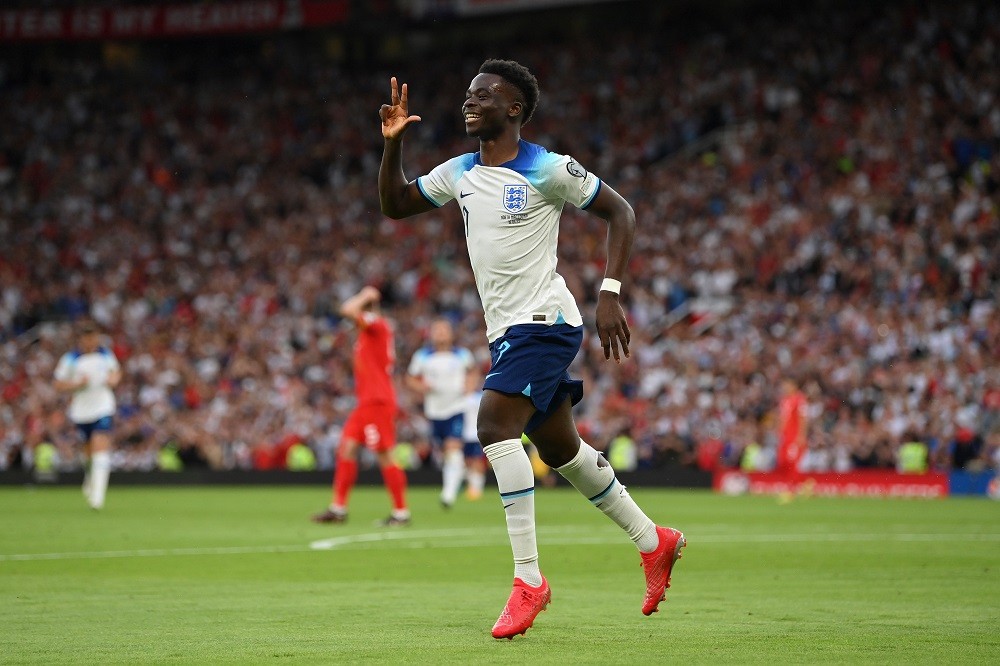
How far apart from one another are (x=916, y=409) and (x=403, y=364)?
10967 millimetres

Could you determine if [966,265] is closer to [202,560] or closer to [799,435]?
[799,435]

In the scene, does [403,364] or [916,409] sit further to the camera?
[403,364]

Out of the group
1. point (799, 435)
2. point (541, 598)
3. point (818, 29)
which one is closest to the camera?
point (541, 598)

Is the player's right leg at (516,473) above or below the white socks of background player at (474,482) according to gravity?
above

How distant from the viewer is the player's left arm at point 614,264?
6.91m

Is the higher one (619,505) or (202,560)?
(619,505)

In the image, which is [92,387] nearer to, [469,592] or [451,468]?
[451,468]

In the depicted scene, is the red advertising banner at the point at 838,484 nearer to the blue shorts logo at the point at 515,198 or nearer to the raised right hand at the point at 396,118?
the blue shorts logo at the point at 515,198

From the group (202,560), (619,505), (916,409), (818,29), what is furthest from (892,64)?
(619,505)

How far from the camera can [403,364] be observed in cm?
3130

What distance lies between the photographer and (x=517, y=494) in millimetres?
7238

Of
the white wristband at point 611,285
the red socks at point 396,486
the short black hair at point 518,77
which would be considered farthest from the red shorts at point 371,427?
the white wristband at point 611,285

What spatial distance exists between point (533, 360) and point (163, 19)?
32931mm

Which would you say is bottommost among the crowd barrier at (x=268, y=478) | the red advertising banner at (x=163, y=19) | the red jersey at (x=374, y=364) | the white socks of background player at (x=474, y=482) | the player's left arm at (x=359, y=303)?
the crowd barrier at (x=268, y=478)
